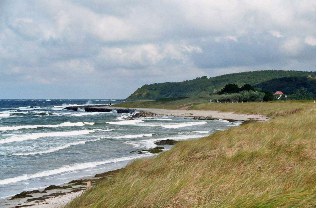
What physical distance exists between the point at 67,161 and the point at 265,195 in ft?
77.7

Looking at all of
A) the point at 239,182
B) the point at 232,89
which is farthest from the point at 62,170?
the point at 232,89

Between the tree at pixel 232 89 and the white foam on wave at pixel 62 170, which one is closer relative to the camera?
the white foam on wave at pixel 62 170

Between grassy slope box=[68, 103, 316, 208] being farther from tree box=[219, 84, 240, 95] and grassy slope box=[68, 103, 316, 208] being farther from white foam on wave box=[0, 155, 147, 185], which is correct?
tree box=[219, 84, 240, 95]

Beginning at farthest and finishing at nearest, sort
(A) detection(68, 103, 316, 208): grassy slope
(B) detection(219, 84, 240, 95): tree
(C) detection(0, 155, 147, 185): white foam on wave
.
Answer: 1. (B) detection(219, 84, 240, 95): tree
2. (C) detection(0, 155, 147, 185): white foam on wave
3. (A) detection(68, 103, 316, 208): grassy slope

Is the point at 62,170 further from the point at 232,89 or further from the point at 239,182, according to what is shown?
the point at 232,89

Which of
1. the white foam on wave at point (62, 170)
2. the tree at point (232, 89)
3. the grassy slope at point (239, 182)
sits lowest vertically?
the white foam on wave at point (62, 170)

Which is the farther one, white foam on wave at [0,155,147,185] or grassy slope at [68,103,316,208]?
white foam on wave at [0,155,147,185]

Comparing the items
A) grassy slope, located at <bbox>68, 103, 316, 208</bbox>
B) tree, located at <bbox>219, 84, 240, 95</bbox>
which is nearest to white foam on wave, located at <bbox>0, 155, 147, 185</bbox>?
grassy slope, located at <bbox>68, 103, 316, 208</bbox>

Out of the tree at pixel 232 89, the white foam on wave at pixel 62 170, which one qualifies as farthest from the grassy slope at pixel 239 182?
the tree at pixel 232 89

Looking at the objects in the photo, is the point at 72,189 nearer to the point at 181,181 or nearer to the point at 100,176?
the point at 100,176

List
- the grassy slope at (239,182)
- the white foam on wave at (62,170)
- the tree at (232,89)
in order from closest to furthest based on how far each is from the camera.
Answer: the grassy slope at (239,182) → the white foam on wave at (62,170) → the tree at (232,89)

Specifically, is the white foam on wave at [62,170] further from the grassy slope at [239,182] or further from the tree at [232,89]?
the tree at [232,89]

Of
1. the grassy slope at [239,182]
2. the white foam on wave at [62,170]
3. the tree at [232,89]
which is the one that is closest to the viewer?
the grassy slope at [239,182]

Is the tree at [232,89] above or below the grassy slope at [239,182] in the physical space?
above
